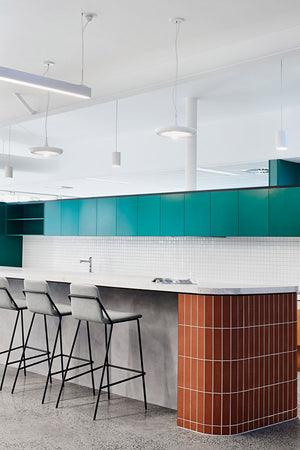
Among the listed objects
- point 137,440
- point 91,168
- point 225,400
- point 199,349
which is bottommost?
point 137,440

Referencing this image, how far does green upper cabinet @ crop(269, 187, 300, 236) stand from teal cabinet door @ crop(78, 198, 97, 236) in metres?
3.02

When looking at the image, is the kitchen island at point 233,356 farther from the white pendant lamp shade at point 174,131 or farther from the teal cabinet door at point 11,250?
the teal cabinet door at point 11,250

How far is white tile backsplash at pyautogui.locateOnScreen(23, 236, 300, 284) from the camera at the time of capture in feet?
23.0

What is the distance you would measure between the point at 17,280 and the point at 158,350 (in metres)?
2.34

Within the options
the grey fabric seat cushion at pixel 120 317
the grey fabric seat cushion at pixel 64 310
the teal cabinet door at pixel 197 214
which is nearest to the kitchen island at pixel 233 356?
the grey fabric seat cushion at pixel 120 317

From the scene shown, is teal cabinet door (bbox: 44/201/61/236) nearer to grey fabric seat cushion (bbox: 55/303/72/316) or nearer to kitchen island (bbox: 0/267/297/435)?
grey fabric seat cushion (bbox: 55/303/72/316)

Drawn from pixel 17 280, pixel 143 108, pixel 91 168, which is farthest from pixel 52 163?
pixel 17 280

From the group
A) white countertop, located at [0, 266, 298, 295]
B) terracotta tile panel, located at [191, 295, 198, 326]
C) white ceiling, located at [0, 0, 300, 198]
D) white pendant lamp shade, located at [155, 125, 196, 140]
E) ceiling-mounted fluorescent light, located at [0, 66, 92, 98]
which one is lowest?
terracotta tile panel, located at [191, 295, 198, 326]

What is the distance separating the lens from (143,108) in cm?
902

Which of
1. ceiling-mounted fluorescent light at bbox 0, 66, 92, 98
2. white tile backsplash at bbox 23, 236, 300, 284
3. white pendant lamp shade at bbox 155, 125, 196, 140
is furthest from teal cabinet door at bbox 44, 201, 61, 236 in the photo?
white pendant lamp shade at bbox 155, 125, 196, 140

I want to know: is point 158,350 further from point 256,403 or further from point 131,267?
point 131,267

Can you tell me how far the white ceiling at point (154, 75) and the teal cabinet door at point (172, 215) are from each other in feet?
4.69

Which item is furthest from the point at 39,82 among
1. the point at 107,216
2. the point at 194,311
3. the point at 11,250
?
the point at 11,250

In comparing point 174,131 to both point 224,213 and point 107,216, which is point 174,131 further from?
point 107,216
